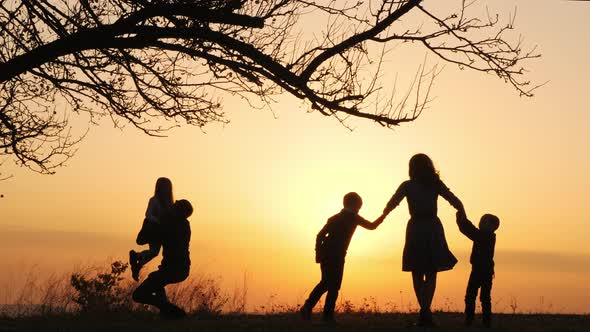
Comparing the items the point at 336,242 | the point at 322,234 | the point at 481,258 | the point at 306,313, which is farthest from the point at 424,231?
the point at 306,313

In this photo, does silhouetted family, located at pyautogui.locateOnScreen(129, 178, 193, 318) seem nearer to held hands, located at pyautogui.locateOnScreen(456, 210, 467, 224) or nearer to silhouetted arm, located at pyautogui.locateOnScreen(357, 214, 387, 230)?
silhouetted arm, located at pyautogui.locateOnScreen(357, 214, 387, 230)

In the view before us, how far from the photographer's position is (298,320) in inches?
518

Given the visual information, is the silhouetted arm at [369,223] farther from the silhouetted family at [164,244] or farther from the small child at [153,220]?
the small child at [153,220]

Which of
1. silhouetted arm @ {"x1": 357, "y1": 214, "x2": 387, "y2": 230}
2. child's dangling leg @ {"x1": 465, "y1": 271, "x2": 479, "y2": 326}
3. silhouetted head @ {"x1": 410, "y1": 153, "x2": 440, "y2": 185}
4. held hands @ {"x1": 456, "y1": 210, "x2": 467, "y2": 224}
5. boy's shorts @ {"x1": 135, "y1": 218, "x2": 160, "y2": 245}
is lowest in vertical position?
child's dangling leg @ {"x1": 465, "y1": 271, "x2": 479, "y2": 326}

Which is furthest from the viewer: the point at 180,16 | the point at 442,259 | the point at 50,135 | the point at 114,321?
the point at 50,135

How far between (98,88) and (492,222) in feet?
21.5

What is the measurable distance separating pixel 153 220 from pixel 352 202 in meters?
2.85

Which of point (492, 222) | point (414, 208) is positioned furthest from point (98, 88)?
point (492, 222)

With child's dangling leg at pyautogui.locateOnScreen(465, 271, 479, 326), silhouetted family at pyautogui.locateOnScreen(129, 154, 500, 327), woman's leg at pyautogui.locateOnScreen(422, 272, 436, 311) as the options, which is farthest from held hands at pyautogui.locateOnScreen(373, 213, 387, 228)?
child's dangling leg at pyautogui.locateOnScreen(465, 271, 479, 326)

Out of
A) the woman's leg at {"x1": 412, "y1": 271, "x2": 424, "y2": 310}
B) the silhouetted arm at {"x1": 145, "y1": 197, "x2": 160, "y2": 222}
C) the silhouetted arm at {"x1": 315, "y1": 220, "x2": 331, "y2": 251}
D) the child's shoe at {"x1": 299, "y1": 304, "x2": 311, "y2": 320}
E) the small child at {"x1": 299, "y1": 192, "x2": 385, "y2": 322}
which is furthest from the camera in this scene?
the child's shoe at {"x1": 299, "y1": 304, "x2": 311, "y2": 320}

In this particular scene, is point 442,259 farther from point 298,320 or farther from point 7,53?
point 7,53

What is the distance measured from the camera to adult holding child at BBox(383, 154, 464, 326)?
38.1 feet

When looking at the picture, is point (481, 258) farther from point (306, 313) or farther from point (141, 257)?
point (141, 257)

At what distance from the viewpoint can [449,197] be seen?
11.9 meters
